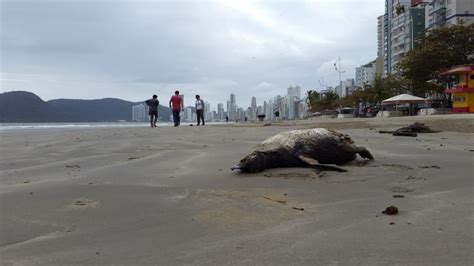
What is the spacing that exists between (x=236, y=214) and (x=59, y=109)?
62.8 meters

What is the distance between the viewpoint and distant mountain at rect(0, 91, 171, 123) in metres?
47.6

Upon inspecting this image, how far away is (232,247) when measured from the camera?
2982mm

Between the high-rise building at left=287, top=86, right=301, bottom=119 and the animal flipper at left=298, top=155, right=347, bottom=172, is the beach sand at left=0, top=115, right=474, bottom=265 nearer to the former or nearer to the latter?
the animal flipper at left=298, top=155, right=347, bottom=172

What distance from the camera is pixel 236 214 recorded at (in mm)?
3811

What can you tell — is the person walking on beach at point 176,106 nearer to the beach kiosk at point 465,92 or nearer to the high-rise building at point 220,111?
the beach kiosk at point 465,92

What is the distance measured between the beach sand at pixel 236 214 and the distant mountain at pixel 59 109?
143 ft

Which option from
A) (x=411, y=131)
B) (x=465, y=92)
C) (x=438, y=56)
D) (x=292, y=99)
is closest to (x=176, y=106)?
(x=411, y=131)

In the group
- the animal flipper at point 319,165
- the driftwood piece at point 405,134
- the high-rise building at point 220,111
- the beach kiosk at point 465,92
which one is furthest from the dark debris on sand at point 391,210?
the high-rise building at point 220,111

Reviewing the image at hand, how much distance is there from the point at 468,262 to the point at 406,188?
2117mm

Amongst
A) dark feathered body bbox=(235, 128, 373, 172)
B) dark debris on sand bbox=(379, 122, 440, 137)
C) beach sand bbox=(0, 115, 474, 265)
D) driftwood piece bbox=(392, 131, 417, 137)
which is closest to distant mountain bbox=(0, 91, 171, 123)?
dark debris on sand bbox=(379, 122, 440, 137)

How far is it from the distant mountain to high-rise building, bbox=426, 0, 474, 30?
60542 mm

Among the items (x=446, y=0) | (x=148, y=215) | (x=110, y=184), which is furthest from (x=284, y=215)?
(x=446, y=0)

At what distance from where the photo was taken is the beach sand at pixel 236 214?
2861mm

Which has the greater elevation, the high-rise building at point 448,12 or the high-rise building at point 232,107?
the high-rise building at point 448,12
